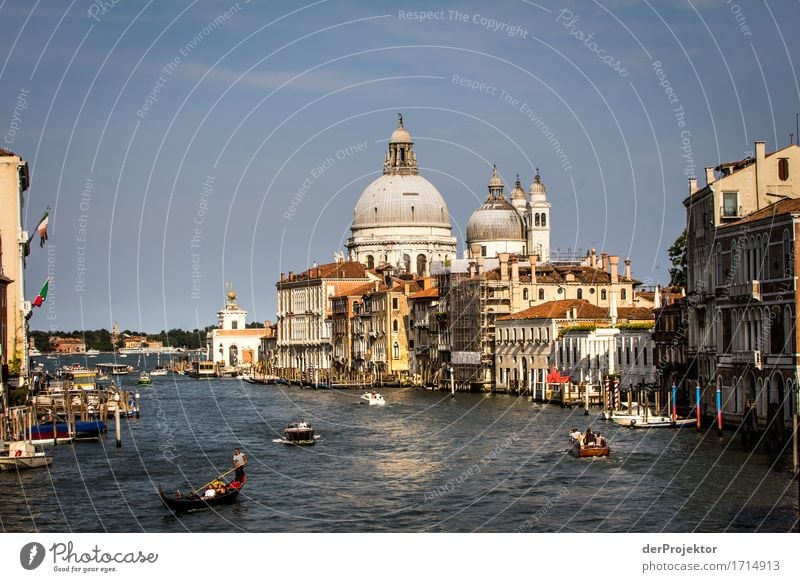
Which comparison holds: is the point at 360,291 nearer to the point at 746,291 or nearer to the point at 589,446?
the point at 746,291

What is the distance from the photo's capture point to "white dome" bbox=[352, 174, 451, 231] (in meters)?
127

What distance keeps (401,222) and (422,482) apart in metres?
91.0

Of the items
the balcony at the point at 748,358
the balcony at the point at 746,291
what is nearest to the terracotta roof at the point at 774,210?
the balcony at the point at 746,291

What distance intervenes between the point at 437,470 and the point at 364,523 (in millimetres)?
8559

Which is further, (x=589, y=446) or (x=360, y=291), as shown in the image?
(x=360, y=291)

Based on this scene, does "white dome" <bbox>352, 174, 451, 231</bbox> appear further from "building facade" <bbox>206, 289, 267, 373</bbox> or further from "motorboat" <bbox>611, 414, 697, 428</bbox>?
"motorboat" <bbox>611, 414, 697, 428</bbox>

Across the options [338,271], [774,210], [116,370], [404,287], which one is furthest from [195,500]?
[116,370]

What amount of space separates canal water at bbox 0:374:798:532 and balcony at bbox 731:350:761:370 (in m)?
1.97

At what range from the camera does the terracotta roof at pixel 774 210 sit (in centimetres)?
3878

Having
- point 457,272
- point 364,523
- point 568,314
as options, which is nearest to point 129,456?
point 364,523

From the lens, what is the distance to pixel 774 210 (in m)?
39.8

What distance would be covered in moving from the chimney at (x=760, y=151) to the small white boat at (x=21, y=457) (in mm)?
20224

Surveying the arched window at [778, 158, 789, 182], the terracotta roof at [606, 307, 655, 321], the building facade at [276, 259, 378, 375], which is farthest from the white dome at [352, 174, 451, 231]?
the arched window at [778, 158, 789, 182]
